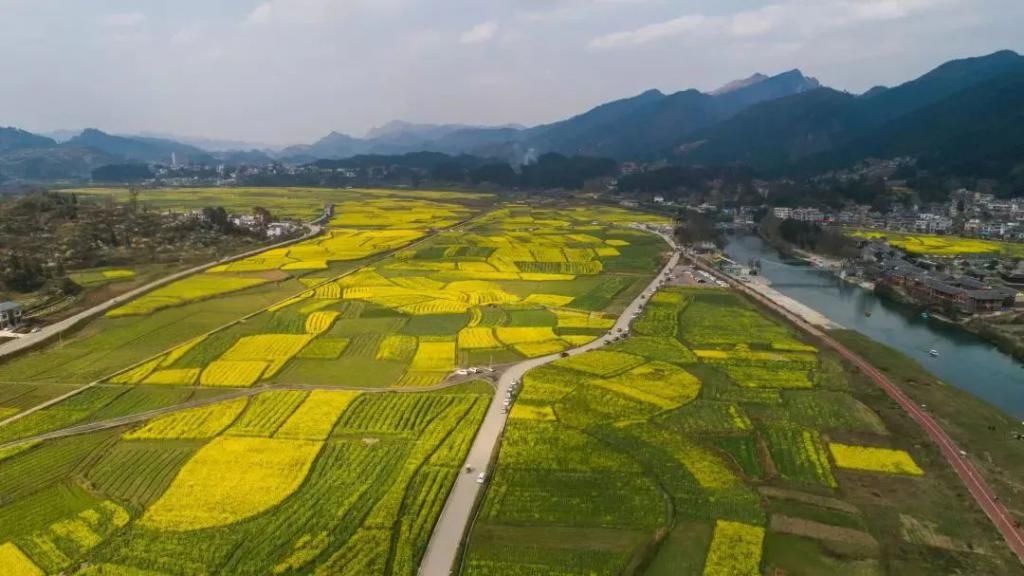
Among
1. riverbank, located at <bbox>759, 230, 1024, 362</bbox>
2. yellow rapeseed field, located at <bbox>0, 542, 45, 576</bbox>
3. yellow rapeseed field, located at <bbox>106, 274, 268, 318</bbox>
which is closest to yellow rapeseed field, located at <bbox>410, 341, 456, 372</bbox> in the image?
yellow rapeseed field, located at <bbox>0, 542, 45, 576</bbox>

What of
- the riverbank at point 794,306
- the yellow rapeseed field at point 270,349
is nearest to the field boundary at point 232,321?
the yellow rapeseed field at point 270,349

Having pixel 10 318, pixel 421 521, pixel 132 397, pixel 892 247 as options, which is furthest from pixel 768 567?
pixel 892 247

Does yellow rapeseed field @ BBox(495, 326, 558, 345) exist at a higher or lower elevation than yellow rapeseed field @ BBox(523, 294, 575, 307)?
lower

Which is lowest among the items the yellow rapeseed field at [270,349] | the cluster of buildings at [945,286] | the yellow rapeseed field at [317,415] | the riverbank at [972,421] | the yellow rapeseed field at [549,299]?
the yellow rapeseed field at [317,415]

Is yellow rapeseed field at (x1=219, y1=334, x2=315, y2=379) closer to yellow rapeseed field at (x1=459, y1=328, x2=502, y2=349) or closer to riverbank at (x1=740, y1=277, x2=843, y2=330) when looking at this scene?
yellow rapeseed field at (x1=459, y1=328, x2=502, y2=349)

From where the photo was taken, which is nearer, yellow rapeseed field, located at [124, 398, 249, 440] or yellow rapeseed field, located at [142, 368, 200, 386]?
yellow rapeseed field, located at [124, 398, 249, 440]

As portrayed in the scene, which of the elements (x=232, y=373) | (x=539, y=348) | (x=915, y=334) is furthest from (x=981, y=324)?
(x=232, y=373)

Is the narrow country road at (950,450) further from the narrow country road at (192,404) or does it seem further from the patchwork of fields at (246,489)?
the narrow country road at (192,404)
